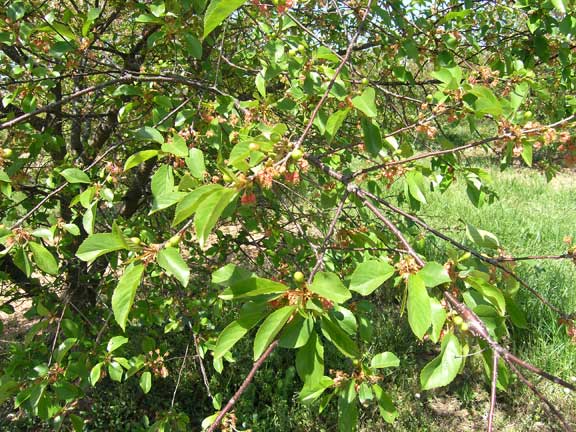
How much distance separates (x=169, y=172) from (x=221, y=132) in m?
0.30

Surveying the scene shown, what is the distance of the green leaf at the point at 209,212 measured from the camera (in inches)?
26.1

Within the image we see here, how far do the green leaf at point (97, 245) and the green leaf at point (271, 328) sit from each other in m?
0.31

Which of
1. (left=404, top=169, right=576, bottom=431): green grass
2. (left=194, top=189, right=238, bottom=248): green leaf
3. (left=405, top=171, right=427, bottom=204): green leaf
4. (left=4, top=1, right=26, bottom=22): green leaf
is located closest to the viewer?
(left=194, top=189, right=238, bottom=248): green leaf

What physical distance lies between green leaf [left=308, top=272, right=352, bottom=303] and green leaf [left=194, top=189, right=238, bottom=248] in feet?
0.79

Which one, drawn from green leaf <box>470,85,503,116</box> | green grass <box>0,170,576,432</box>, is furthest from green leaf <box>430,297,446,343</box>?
green grass <box>0,170,576,432</box>

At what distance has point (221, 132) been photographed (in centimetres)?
137

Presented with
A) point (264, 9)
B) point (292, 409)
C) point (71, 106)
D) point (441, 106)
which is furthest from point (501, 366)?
point (71, 106)

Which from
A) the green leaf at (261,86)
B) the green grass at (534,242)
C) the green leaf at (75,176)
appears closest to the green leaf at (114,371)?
the green leaf at (75,176)

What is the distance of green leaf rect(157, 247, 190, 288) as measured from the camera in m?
0.81

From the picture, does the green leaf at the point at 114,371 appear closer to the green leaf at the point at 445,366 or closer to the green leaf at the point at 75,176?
the green leaf at the point at 75,176

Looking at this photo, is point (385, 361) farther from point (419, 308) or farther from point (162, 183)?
A: point (162, 183)

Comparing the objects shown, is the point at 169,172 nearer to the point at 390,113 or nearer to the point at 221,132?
the point at 221,132

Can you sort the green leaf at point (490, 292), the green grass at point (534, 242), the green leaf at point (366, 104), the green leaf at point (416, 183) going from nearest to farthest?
the green leaf at point (490, 292) → the green leaf at point (366, 104) → the green leaf at point (416, 183) → the green grass at point (534, 242)

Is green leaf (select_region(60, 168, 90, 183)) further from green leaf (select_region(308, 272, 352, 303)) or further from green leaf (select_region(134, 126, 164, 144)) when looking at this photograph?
green leaf (select_region(308, 272, 352, 303))
